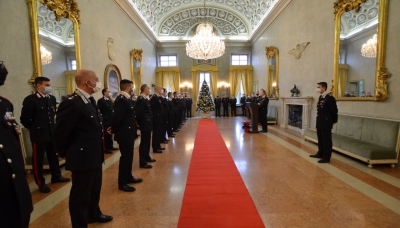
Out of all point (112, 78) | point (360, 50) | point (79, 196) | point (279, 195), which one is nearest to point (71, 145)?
point (79, 196)

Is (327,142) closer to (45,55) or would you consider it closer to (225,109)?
(45,55)

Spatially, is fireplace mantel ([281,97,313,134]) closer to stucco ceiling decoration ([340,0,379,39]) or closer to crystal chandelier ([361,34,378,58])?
stucco ceiling decoration ([340,0,379,39])

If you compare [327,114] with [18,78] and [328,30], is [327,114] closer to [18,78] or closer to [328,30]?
[328,30]

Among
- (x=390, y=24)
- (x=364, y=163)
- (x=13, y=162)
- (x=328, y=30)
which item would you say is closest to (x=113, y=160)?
(x=13, y=162)

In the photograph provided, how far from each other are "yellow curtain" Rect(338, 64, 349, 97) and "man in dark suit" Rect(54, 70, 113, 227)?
6.24 meters

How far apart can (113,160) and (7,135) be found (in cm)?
387

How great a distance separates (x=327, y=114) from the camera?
460cm

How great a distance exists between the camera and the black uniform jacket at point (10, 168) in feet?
4.38

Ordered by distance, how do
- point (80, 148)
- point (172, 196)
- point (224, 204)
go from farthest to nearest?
point (172, 196)
point (224, 204)
point (80, 148)

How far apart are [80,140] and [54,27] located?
4503mm

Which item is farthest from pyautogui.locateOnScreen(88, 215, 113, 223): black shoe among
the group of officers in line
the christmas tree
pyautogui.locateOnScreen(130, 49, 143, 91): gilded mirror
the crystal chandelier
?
the christmas tree

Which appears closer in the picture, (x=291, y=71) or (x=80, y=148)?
(x=80, y=148)

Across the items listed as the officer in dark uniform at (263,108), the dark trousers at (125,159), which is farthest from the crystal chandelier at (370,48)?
the dark trousers at (125,159)

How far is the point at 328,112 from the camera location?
15.1 ft
